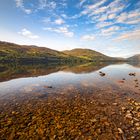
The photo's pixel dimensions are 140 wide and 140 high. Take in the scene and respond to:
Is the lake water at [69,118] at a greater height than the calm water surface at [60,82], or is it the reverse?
the lake water at [69,118]

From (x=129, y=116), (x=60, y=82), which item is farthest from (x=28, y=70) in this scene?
(x=129, y=116)

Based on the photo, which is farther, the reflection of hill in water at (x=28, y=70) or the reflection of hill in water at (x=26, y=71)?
the reflection of hill in water at (x=28, y=70)

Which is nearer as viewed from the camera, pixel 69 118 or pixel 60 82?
pixel 69 118

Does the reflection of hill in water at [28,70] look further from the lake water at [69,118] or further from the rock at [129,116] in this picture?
the rock at [129,116]

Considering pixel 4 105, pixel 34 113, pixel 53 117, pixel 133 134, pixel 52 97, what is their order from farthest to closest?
pixel 52 97 < pixel 4 105 < pixel 34 113 < pixel 53 117 < pixel 133 134

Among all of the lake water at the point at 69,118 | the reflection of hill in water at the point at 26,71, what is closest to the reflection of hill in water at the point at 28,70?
the reflection of hill in water at the point at 26,71

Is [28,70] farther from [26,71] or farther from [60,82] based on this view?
[60,82]

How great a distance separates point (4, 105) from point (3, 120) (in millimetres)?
4731

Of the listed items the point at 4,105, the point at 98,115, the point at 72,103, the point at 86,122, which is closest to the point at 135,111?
the point at 98,115

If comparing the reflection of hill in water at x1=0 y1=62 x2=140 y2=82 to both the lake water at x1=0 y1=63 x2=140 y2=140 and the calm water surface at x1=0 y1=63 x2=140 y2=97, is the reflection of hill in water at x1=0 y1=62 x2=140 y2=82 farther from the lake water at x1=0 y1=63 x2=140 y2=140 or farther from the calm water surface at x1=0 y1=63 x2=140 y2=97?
the lake water at x1=0 y1=63 x2=140 y2=140

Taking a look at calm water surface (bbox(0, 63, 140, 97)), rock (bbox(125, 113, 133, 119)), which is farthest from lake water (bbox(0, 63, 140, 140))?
calm water surface (bbox(0, 63, 140, 97))

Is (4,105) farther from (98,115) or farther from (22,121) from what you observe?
(98,115)

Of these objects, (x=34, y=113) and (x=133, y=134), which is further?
(x=34, y=113)

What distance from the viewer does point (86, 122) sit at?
13750 mm
